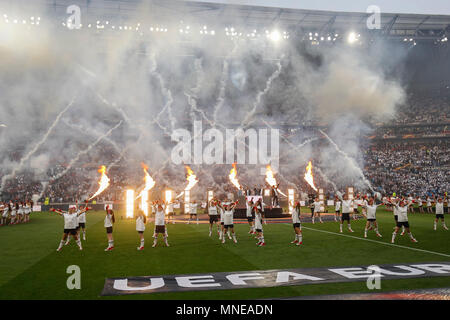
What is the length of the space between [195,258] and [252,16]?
3493 centimetres

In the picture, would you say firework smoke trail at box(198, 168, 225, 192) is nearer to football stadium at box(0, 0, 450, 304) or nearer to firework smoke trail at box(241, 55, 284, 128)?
football stadium at box(0, 0, 450, 304)

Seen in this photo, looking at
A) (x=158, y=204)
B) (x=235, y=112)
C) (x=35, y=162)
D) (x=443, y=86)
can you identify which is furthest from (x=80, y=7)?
(x=443, y=86)

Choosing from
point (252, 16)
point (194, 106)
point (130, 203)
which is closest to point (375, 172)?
point (252, 16)

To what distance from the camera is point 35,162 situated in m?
44.3

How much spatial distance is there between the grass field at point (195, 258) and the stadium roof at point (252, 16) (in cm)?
2644

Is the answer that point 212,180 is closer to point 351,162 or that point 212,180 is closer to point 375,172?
point 351,162

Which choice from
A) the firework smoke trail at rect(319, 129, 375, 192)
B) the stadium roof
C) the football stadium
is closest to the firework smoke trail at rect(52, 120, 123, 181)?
the football stadium

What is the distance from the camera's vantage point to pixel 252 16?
40.4 m

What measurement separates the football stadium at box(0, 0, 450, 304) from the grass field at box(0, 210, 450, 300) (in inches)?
10.3

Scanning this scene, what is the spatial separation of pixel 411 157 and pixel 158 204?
45.6 m

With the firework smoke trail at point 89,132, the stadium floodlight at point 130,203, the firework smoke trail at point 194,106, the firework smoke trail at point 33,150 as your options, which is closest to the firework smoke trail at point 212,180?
the firework smoke trail at point 194,106

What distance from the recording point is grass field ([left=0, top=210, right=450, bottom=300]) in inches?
315

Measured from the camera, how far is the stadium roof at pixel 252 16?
35.8 metres

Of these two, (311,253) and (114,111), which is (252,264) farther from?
(114,111)
